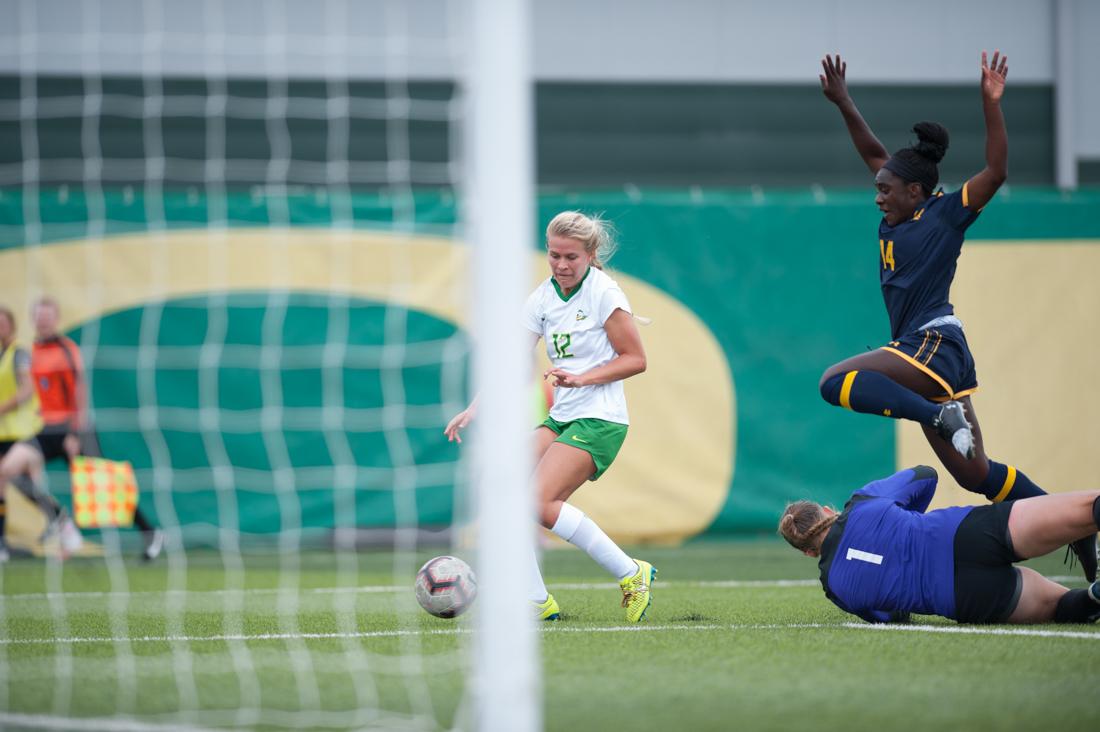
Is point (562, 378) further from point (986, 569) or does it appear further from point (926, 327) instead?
point (986, 569)

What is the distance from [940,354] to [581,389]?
1.68m

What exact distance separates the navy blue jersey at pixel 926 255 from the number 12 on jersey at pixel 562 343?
5.22 ft

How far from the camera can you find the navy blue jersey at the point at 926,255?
610 centimetres

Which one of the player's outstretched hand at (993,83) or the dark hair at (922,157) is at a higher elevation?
the player's outstretched hand at (993,83)

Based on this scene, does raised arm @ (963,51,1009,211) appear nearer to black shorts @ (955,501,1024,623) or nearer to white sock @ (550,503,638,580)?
black shorts @ (955,501,1024,623)

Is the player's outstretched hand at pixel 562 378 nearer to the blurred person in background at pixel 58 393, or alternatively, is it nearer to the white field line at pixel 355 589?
the white field line at pixel 355 589

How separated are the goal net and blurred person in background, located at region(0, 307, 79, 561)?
247mm

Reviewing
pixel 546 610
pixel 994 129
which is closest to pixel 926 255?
pixel 994 129

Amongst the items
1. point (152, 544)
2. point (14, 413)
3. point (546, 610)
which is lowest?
point (152, 544)

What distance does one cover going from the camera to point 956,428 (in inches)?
225

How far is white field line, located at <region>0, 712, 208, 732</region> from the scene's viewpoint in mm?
3648

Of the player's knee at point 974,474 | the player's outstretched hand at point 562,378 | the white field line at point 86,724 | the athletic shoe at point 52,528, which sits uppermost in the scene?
the player's outstretched hand at point 562,378

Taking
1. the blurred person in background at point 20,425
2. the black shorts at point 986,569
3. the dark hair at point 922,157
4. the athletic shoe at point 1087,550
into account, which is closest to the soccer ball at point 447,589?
the black shorts at point 986,569

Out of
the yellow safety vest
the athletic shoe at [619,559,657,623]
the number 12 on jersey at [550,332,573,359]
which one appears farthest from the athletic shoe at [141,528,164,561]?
the athletic shoe at [619,559,657,623]
